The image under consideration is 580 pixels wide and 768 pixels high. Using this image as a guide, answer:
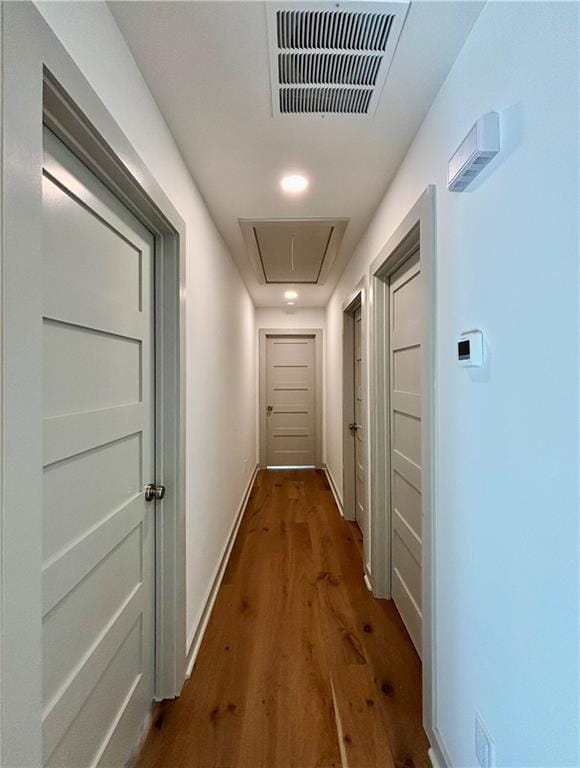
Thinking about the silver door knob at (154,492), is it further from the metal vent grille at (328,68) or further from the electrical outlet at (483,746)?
the metal vent grille at (328,68)

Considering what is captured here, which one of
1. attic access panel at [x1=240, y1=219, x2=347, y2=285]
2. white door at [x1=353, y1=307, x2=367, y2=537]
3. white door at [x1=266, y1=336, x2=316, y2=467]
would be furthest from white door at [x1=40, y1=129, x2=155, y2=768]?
white door at [x1=266, y1=336, x2=316, y2=467]

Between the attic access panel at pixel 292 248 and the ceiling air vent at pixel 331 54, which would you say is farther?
the attic access panel at pixel 292 248

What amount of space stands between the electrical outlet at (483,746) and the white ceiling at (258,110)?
1.99 metres

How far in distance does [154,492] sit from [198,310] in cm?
99

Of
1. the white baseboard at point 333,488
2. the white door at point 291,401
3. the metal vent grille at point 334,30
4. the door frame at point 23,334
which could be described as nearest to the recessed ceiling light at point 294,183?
the metal vent grille at point 334,30

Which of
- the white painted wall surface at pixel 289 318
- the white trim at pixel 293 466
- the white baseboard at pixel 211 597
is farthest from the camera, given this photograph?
the white trim at pixel 293 466

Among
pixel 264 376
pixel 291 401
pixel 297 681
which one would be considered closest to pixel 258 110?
pixel 297 681

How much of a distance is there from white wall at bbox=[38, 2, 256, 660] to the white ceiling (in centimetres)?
9

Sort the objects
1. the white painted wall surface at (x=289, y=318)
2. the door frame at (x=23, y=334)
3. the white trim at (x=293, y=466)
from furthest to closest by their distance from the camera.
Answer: the white trim at (x=293, y=466)
the white painted wall surface at (x=289, y=318)
the door frame at (x=23, y=334)

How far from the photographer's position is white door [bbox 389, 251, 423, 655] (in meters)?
1.77

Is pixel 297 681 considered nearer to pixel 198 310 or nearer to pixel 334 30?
pixel 198 310

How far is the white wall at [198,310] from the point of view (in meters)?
0.95

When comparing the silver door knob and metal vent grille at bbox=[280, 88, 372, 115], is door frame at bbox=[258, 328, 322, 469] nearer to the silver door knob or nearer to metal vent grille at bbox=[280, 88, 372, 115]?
the silver door knob

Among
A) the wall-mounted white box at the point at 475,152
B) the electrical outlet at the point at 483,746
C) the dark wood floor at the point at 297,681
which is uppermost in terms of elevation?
the wall-mounted white box at the point at 475,152
